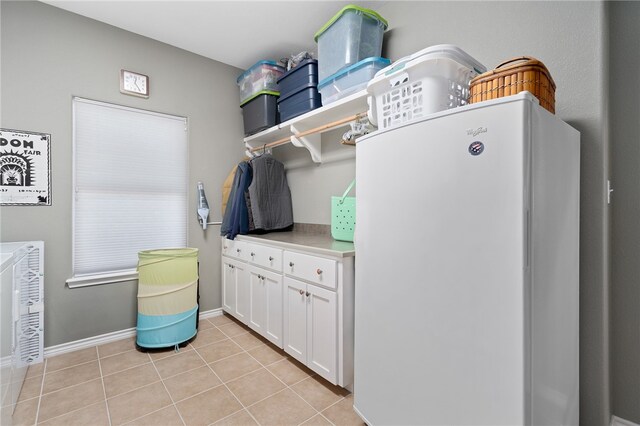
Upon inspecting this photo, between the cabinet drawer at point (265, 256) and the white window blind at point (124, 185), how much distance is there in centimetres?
88

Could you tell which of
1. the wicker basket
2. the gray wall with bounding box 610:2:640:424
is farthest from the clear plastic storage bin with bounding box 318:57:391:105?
the gray wall with bounding box 610:2:640:424

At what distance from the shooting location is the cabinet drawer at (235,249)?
2.57 meters

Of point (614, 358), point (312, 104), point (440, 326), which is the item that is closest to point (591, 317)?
point (614, 358)

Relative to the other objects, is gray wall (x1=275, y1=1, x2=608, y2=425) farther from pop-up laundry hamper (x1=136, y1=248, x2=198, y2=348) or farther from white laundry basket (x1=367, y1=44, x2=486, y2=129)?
pop-up laundry hamper (x1=136, y1=248, x2=198, y2=348)

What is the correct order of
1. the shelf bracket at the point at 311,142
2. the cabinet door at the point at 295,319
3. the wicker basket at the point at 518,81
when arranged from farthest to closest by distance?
the shelf bracket at the point at 311,142 < the cabinet door at the point at 295,319 < the wicker basket at the point at 518,81

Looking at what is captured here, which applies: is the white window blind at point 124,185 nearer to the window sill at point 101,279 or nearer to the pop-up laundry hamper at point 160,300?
the window sill at point 101,279

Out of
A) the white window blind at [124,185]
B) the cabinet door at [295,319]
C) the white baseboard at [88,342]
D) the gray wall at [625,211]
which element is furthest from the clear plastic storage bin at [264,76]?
the white baseboard at [88,342]

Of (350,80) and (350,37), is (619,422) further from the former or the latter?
(350,37)

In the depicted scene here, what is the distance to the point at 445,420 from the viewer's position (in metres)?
1.02

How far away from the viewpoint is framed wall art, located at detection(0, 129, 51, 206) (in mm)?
2035

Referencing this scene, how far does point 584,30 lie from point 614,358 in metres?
1.48

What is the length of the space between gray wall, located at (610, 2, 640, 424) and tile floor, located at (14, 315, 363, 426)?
50.1 inches

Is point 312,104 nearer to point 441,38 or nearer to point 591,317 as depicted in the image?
point 441,38

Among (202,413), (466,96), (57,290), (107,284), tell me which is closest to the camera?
(466,96)
